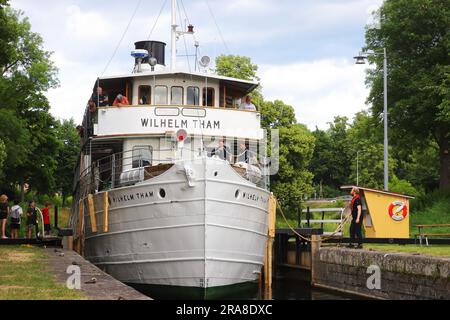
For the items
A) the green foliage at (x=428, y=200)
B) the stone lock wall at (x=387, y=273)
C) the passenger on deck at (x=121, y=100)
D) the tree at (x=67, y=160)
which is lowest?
the stone lock wall at (x=387, y=273)

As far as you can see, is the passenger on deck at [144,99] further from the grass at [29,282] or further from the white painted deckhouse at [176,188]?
the grass at [29,282]

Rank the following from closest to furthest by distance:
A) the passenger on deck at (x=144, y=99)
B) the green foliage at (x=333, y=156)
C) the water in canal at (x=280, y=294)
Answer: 1. the water in canal at (x=280, y=294)
2. the passenger on deck at (x=144, y=99)
3. the green foliage at (x=333, y=156)

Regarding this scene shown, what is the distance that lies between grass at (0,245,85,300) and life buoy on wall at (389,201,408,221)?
11.4m

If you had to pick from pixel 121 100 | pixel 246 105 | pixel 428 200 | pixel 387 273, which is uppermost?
pixel 246 105

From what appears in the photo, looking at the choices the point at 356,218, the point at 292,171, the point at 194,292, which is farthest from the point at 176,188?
the point at 292,171

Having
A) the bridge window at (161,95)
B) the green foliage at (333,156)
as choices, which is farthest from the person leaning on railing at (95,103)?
the green foliage at (333,156)

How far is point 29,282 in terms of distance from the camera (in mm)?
11797

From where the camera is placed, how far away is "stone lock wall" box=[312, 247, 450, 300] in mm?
13555

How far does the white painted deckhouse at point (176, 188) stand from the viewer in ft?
57.4

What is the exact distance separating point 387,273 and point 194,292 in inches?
192

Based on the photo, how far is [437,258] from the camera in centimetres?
1370

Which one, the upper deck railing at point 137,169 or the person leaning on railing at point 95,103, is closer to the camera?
the upper deck railing at point 137,169

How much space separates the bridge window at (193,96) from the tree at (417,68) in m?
15.1

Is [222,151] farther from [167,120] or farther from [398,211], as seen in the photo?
[398,211]
